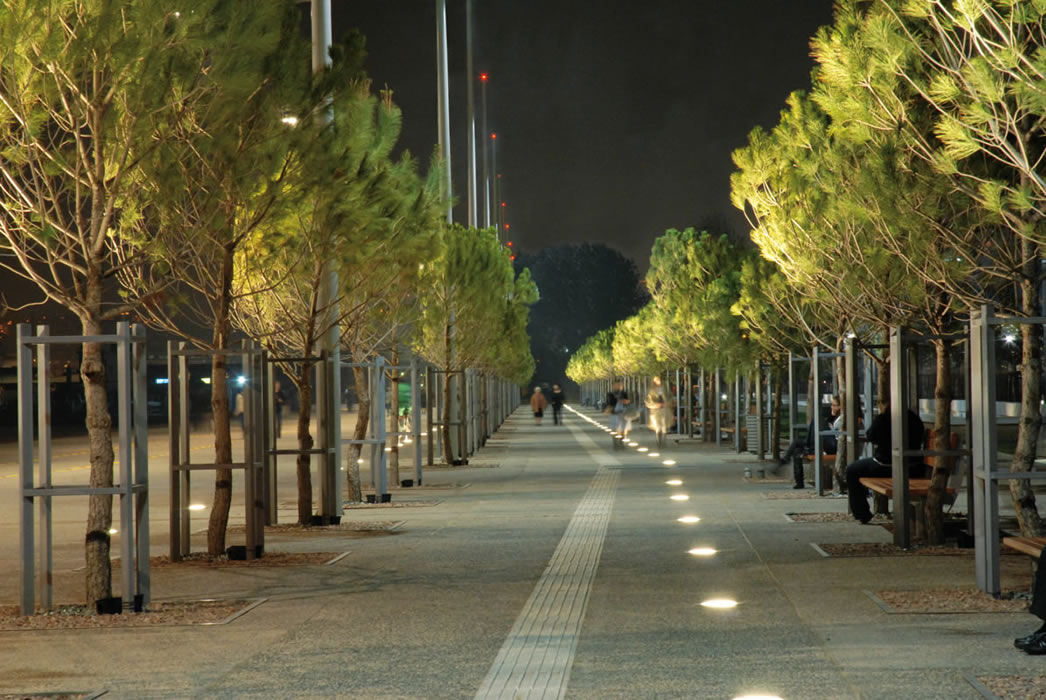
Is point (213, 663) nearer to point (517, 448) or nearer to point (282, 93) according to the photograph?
point (282, 93)

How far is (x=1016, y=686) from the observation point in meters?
7.20

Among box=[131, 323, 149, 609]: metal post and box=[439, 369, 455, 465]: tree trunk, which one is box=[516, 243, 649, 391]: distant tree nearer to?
box=[439, 369, 455, 465]: tree trunk

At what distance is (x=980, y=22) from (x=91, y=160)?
22.9 feet

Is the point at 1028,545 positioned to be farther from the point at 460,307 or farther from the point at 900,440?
the point at 460,307

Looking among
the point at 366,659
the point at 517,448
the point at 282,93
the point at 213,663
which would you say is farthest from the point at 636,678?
the point at 517,448

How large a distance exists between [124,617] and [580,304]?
613ft

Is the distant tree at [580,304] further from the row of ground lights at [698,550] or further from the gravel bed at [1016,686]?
the gravel bed at [1016,686]

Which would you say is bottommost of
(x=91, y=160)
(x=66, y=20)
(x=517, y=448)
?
(x=517, y=448)

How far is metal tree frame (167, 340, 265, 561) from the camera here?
13.6 m

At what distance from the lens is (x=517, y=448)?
1633 inches

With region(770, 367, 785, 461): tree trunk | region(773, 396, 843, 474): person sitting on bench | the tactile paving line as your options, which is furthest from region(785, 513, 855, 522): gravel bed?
region(770, 367, 785, 461): tree trunk

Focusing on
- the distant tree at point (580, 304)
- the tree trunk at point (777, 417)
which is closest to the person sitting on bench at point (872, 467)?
the tree trunk at point (777, 417)

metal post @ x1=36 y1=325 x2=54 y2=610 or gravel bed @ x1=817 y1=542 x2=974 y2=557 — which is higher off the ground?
metal post @ x1=36 y1=325 x2=54 y2=610

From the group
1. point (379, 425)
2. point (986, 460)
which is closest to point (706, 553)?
point (986, 460)
